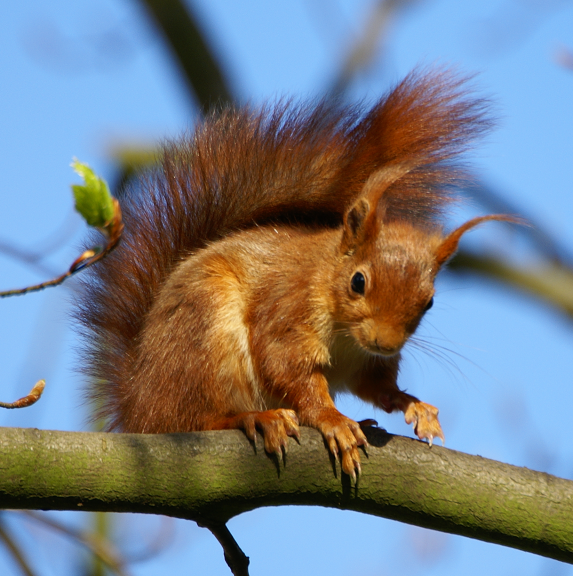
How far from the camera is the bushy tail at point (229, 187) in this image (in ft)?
8.47

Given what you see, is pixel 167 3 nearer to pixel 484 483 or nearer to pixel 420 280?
pixel 420 280

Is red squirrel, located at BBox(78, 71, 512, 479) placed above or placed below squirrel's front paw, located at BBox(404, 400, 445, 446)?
above

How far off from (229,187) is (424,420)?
99 centimetres

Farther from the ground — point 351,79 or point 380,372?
point 351,79

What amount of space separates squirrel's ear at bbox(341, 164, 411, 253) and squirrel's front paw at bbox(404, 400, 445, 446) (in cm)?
54

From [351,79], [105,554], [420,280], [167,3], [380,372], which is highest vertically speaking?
[167,3]

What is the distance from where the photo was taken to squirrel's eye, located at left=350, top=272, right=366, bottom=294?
7.70ft

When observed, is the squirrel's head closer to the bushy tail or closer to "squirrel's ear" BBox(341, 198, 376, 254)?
"squirrel's ear" BBox(341, 198, 376, 254)

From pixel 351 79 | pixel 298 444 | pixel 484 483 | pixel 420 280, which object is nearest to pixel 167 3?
pixel 351 79

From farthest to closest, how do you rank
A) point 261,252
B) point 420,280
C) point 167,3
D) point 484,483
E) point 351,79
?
point 351,79, point 167,3, point 261,252, point 420,280, point 484,483

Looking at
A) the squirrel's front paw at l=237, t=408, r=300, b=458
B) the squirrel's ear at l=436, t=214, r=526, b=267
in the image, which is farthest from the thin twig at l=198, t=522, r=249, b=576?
the squirrel's ear at l=436, t=214, r=526, b=267

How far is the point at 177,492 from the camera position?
1.80 meters

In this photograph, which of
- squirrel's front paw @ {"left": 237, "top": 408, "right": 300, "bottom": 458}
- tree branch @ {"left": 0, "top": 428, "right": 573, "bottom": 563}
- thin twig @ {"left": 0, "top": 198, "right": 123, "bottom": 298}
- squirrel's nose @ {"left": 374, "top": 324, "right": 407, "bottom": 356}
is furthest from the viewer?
squirrel's nose @ {"left": 374, "top": 324, "right": 407, "bottom": 356}

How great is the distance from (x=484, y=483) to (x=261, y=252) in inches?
40.8
